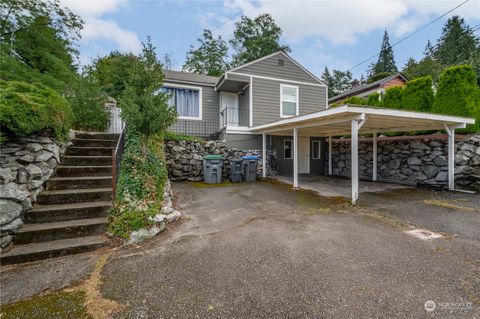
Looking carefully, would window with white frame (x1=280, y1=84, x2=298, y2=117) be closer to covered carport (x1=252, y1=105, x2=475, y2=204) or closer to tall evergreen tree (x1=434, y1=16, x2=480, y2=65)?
covered carport (x1=252, y1=105, x2=475, y2=204)

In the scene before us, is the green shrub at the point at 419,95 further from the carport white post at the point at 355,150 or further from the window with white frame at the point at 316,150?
the carport white post at the point at 355,150

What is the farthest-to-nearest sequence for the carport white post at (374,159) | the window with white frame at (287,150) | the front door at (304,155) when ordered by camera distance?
the front door at (304,155) < the window with white frame at (287,150) < the carport white post at (374,159)

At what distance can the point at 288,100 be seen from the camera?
11.7 meters

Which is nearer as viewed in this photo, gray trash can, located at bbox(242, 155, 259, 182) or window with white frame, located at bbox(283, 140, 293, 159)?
gray trash can, located at bbox(242, 155, 259, 182)

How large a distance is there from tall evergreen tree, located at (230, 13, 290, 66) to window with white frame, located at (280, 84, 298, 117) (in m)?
16.0

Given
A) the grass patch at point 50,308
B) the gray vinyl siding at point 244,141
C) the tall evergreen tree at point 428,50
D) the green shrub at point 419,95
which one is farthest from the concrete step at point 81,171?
the tall evergreen tree at point 428,50

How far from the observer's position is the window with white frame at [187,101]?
440 inches

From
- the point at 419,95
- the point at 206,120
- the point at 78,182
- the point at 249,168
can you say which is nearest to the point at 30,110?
the point at 78,182

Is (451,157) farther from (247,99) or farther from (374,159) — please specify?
(247,99)

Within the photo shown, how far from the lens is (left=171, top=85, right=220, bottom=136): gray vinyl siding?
11.4 m

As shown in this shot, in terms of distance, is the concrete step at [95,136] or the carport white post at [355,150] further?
the concrete step at [95,136]

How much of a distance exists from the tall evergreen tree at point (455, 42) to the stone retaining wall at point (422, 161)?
28587mm

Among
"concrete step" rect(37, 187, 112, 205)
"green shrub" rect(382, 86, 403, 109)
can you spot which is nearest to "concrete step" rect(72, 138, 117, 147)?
"concrete step" rect(37, 187, 112, 205)

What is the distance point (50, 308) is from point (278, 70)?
38.7ft
